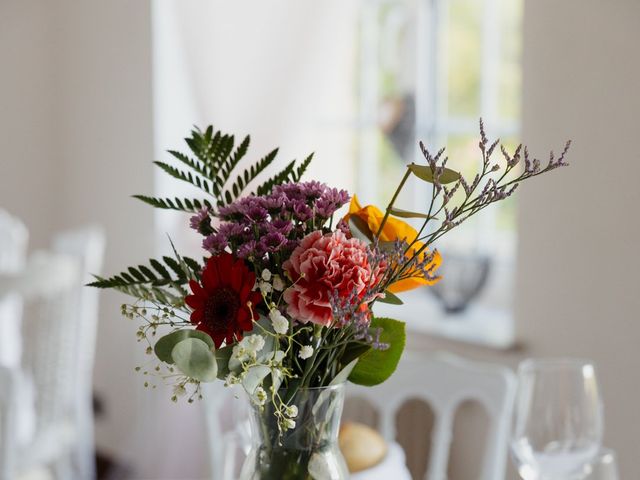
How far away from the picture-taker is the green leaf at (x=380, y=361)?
0.69 m

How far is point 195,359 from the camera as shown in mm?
584

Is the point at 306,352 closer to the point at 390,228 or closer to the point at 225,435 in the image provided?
the point at 390,228

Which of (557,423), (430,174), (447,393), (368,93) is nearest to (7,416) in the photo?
(447,393)

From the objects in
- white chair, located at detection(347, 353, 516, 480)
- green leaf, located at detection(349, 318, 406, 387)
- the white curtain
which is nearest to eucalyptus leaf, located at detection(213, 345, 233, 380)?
green leaf, located at detection(349, 318, 406, 387)

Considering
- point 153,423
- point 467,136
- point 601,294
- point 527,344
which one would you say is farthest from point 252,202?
point 153,423

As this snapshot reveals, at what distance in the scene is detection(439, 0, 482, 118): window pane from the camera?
2.25 m

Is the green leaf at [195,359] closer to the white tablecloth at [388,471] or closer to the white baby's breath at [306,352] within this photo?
the white baby's breath at [306,352]

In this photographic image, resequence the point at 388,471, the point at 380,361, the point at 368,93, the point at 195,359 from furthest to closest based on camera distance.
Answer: the point at 368,93 → the point at 388,471 → the point at 380,361 → the point at 195,359

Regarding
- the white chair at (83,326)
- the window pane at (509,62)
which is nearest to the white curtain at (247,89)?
the white chair at (83,326)

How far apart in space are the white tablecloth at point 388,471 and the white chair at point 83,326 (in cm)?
124

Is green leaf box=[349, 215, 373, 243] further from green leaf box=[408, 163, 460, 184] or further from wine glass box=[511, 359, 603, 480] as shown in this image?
wine glass box=[511, 359, 603, 480]

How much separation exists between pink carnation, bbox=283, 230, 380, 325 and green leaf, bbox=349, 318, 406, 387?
3.3 inches

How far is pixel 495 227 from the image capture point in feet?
7.48

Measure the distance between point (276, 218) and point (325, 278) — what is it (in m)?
0.06
